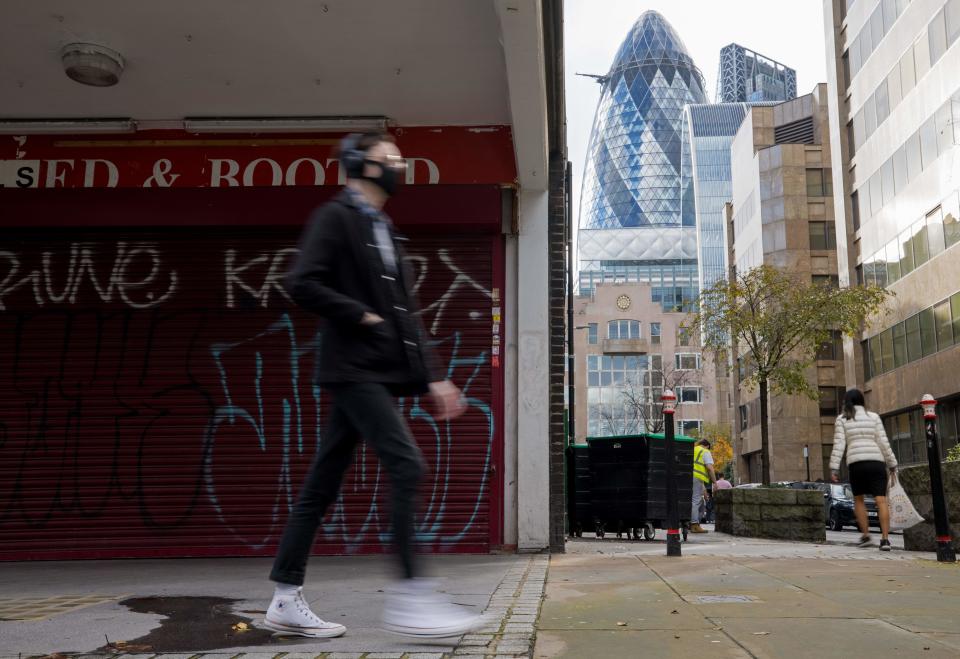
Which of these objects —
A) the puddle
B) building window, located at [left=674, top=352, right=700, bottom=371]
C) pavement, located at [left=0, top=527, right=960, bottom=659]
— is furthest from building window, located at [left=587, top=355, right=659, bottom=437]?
the puddle

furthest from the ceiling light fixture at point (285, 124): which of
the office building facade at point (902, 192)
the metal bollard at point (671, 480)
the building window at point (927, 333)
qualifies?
the building window at point (927, 333)

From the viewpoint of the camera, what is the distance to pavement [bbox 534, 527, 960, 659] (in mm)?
3422

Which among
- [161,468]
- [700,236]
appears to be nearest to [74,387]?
[161,468]

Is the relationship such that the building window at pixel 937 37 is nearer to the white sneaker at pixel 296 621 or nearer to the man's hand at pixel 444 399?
the man's hand at pixel 444 399

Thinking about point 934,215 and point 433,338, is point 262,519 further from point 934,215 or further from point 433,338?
point 934,215

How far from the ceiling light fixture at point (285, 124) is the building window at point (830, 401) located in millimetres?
49324

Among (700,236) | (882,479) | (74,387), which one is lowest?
(882,479)

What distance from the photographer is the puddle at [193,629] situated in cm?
358

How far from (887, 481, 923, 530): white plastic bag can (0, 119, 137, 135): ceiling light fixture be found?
8.02 m

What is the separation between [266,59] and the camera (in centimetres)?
755

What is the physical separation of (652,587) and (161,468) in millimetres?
5035

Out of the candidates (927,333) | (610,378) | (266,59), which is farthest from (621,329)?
(266,59)

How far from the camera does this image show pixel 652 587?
555 centimetres

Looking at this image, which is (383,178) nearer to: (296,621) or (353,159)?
(353,159)
